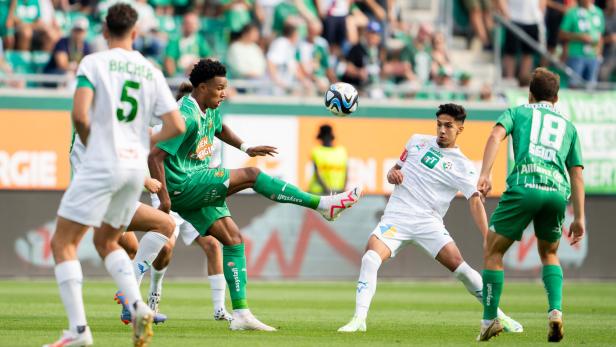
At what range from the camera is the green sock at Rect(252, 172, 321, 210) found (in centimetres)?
1023

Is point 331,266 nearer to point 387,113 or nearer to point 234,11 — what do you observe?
point 387,113

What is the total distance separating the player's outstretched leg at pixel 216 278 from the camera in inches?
466

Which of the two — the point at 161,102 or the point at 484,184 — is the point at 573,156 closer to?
the point at 484,184

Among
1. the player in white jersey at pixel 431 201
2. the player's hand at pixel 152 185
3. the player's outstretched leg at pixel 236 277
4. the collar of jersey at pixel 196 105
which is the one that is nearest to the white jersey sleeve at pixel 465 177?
the player in white jersey at pixel 431 201

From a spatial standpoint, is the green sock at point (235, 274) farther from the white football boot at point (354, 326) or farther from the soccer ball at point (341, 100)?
the soccer ball at point (341, 100)

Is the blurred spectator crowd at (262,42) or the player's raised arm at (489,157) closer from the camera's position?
the player's raised arm at (489,157)

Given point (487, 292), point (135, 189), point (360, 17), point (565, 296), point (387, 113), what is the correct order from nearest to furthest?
point (135, 189), point (487, 292), point (565, 296), point (387, 113), point (360, 17)

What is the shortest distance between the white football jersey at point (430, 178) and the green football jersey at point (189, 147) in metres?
1.86

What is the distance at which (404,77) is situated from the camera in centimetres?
2272

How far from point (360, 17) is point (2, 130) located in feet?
24.0

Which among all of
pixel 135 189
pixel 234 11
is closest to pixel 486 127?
pixel 234 11

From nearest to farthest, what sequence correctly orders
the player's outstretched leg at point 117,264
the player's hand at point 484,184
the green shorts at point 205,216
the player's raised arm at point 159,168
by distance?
the player's outstretched leg at point 117,264
the player's hand at point 484,184
the player's raised arm at point 159,168
the green shorts at point 205,216

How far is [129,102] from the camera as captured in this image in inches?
325

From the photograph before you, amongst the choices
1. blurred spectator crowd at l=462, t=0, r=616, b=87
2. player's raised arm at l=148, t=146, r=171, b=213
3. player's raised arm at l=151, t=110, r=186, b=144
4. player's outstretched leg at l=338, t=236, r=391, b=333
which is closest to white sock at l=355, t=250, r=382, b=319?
player's outstretched leg at l=338, t=236, r=391, b=333
